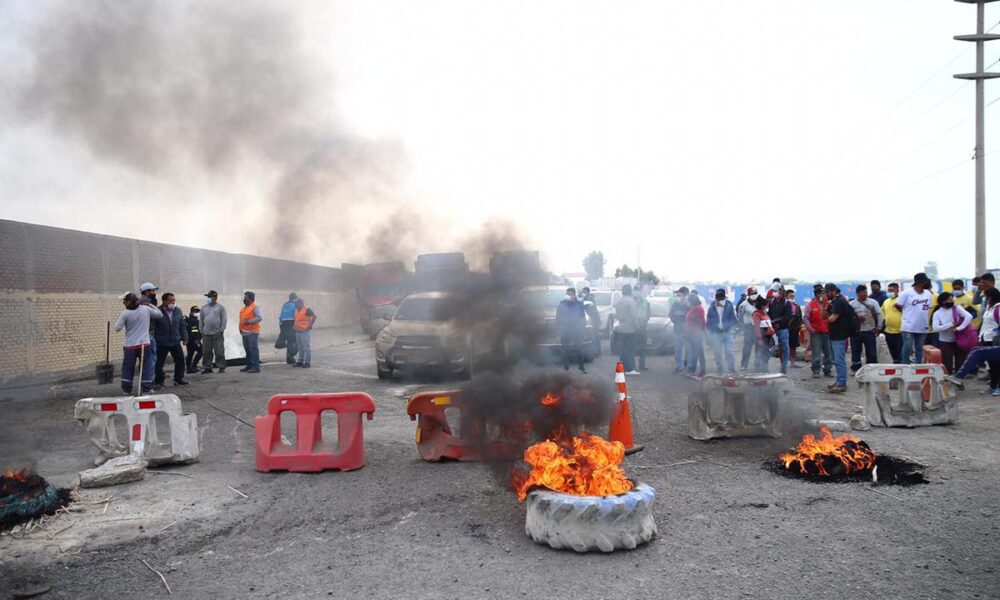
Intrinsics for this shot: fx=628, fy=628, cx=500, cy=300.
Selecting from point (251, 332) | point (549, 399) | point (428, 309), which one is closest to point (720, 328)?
point (428, 309)

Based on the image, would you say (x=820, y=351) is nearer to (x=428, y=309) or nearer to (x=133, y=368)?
(x=428, y=309)

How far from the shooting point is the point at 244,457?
6883 millimetres

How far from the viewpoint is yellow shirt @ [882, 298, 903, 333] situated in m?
11.8

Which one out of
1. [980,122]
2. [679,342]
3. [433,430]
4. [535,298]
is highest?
[980,122]

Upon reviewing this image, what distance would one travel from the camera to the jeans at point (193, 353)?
14.3m

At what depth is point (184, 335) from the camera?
13.0 metres

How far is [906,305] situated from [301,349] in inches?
495

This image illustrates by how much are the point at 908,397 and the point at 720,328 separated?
4444 millimetres

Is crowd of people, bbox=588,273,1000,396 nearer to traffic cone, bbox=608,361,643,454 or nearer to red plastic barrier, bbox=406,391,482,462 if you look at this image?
traffic cone, bbox=608,361,643,454

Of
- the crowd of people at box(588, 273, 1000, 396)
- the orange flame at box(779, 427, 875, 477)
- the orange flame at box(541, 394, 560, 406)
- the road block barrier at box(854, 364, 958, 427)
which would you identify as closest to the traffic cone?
the orange flame at box(541, 394, 560, 406)

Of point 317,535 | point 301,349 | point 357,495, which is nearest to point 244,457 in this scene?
point 357,495

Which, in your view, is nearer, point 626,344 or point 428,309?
point 428,309

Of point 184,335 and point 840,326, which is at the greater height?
point 840,326

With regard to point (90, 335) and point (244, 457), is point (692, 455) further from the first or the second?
point (90, 335)
